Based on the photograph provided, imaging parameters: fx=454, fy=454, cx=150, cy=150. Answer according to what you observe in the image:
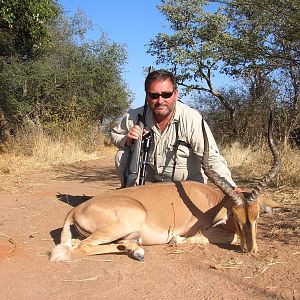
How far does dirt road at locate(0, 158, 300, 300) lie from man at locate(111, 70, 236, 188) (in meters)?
1.14

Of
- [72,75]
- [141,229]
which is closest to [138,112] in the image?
[141,229]

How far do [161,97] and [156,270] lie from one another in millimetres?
2261

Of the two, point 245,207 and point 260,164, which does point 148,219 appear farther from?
point 260,164

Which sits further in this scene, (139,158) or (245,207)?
(139,158)

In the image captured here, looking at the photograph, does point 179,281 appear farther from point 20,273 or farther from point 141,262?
point 20,273

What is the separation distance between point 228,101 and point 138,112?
14415 millimetres

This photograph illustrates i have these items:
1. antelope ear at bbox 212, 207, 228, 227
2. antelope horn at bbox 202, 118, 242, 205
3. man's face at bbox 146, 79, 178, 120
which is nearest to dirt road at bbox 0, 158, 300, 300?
antelope ear at bbox 212, 207, 228, 227

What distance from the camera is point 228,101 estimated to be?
19.8m

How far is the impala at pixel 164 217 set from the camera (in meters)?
4.22

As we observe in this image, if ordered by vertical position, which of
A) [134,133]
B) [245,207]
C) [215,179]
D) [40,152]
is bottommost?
[40,152]

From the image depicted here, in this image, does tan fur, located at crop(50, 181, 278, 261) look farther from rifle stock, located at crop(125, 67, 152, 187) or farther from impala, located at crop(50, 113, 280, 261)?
rifle stock, located at crop(125, 67, 152, 187)

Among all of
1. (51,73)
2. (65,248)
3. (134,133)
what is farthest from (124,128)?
(51,73)

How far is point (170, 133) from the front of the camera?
18.5 ft

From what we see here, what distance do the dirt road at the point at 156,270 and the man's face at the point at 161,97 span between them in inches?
67.2
